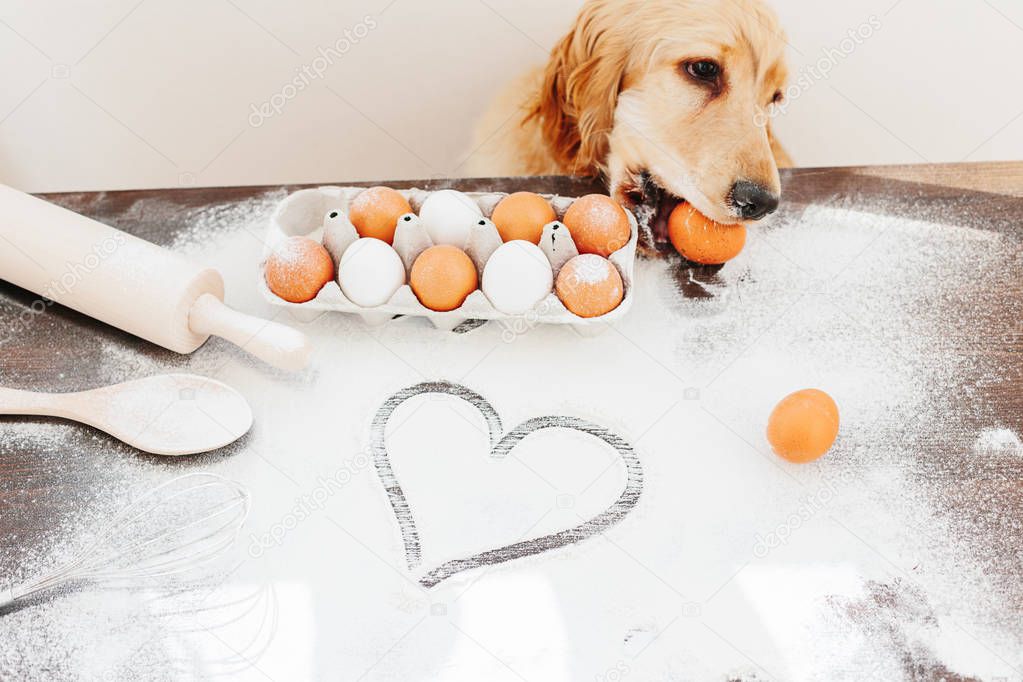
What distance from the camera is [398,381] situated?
0.93 m

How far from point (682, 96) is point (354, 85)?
71cm

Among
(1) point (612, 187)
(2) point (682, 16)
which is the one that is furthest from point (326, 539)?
(2) point (682, 16)

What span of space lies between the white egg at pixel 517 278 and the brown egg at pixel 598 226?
0.07 meters

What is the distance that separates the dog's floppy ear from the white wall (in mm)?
242

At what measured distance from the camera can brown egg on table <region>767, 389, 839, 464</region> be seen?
819 millimetres

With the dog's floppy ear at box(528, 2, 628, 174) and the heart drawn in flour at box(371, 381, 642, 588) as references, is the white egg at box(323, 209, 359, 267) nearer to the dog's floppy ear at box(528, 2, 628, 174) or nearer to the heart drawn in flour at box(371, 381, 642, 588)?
the heart drawn in flour at box(371, 381, 642, 588)

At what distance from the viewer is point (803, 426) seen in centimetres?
82

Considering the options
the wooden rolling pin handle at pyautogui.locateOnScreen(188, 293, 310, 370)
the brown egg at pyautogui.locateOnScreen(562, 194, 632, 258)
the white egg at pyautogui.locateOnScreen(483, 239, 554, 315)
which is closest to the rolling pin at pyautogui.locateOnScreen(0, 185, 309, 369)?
the wooden rolling pin handle at pyautogui.locateOnScreen(188, 293, 310, 370)

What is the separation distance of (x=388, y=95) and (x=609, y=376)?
823 millimetres

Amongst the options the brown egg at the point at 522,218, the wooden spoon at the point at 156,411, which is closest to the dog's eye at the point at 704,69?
the brown egg at the point at 522,218

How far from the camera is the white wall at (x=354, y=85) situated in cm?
135

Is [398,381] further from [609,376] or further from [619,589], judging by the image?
[619,589]

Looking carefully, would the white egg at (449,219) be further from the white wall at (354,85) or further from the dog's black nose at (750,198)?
the white wall at (354,85)

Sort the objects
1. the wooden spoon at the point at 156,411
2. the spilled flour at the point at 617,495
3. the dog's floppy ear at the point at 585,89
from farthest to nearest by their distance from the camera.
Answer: the dog's floppy ear at the point at 585,89
the wooden spoon at the point at 156,411
the spilled flour at the point at 617,495
